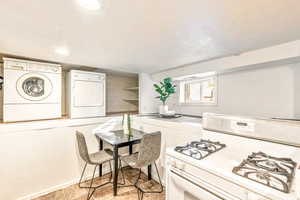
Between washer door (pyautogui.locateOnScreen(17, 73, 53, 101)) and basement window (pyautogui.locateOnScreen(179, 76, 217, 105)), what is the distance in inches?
93.8

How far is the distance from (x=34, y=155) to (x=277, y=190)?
2.65m

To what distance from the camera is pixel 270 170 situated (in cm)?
88

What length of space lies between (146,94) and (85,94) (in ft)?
3.96

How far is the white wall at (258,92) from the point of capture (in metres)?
1.67

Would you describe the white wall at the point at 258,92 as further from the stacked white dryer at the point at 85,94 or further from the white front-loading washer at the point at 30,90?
the white front-loading washer at the point at 30,90

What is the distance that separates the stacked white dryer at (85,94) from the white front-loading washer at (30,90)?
209mm

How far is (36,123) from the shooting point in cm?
198

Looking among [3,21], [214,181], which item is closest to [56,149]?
[3,21]

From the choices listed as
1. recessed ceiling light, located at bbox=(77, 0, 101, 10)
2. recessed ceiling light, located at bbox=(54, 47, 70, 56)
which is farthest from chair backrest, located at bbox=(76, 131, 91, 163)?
recessed ceiling light, located at bbox=(77, 0, 101, 10)

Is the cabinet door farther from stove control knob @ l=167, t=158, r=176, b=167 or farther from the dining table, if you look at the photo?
stove control knob @ l=167, t=158, r=176, b=167

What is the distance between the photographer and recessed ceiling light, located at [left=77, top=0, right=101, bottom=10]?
0.81 metres

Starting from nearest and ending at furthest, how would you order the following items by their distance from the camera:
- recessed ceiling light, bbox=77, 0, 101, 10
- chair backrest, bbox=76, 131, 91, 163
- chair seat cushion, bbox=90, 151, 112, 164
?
recessed ceiling light, bbox=77, 0, 101, 10 → chair backrest, bbox=76, 131, 91, 163 → chair seat cushion, bbox=90, 151, 112, 164

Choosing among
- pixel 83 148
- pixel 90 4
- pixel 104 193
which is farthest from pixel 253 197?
pixel 104 193

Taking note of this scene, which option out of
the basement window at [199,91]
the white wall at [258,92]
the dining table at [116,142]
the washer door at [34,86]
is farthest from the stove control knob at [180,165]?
the washer door at [34,86]
